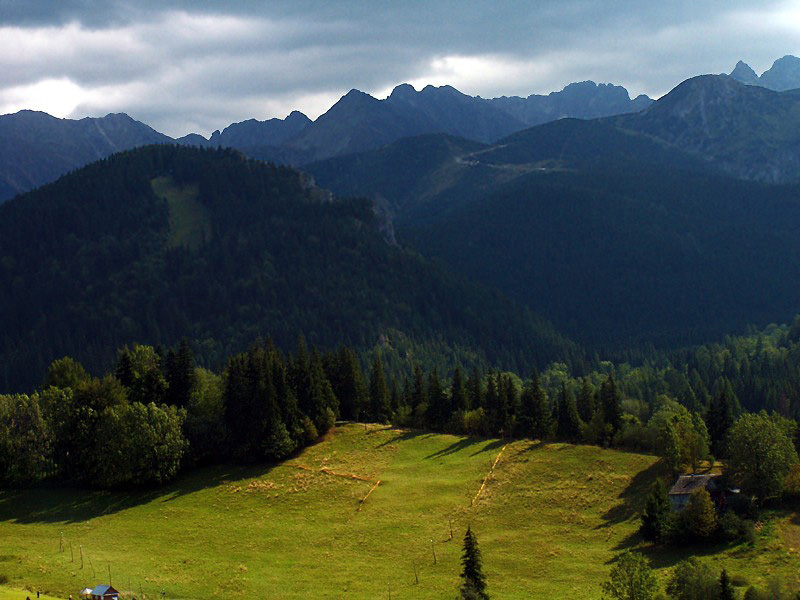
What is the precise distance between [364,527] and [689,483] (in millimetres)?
34072

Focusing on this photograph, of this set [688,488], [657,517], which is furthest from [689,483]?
[657,517]

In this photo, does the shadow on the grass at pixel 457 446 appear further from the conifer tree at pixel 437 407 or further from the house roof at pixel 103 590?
the house roof at pixel 103 590

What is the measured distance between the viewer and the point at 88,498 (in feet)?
336

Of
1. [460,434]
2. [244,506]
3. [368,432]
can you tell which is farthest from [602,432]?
[244,506]

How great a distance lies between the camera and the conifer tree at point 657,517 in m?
83.9

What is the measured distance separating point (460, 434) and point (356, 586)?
1852 inches

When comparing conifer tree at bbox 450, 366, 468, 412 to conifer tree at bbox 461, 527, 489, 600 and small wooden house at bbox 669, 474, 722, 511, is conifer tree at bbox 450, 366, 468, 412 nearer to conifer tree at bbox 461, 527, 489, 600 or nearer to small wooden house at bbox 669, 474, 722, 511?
small wooden house at bbox 669, 474, 722, 511

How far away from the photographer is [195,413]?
117562 millimetres

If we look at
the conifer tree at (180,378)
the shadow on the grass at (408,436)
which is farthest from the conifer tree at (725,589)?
the conifer tree at (180,378)

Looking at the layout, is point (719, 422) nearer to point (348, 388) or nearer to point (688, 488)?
point (688, 488)

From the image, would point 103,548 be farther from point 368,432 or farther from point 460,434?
point 460,434

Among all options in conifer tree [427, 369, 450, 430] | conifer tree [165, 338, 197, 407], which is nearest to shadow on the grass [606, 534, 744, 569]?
conifer tree [427, 369, 450, 430]

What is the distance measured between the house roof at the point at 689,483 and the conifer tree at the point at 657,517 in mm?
2776

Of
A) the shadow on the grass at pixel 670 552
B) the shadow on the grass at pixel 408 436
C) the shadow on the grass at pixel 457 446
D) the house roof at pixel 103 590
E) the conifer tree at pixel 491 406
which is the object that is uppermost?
the conifer tree at pixel 491 406
